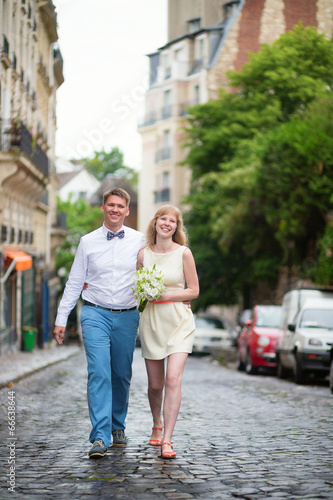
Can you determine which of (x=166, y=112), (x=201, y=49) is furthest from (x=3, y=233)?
(x=166, y=112)

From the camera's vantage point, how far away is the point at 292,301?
70.0 ft

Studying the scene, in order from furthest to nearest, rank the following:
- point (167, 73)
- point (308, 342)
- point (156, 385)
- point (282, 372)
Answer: point (167, 73) → point (282, 372) → point (308, 342) → point (156, 385)

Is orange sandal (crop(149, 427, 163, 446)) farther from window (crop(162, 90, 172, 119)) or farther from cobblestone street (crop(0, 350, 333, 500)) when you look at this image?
window (crop(162, 90, 172, 119))

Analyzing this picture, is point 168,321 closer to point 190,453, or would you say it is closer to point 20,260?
point 190,453

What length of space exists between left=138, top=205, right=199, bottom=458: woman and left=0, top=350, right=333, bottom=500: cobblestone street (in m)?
0.61

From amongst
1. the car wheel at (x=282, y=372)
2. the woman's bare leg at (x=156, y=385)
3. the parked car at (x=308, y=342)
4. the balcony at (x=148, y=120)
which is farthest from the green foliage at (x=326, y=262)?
the balcony at (x=148, y=120)

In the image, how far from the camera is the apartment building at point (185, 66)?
5312cm

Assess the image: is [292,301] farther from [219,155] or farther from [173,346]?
[219,155]

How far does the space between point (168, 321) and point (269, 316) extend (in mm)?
17161

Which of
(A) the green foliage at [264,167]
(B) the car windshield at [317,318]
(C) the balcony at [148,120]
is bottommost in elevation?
(B) the car windshield at [317,318]

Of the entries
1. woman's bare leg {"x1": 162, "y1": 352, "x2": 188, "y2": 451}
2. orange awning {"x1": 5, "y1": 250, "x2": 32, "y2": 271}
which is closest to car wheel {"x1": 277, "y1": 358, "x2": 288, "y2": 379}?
orange awning {"x1": 5, "y1": 250, "x2": 32, "y2": 271}

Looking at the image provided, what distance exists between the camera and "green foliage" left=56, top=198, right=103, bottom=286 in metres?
69.8

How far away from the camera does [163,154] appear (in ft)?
216

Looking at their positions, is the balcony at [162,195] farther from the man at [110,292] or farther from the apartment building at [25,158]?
the man at [110,292]
